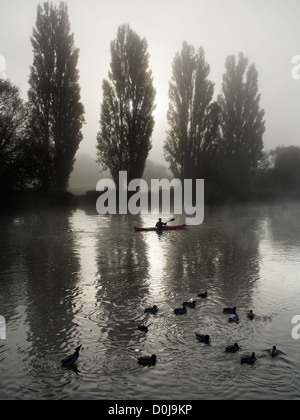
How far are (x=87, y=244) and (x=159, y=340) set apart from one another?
1303cm

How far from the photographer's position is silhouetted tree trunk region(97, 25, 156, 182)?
45781 mm

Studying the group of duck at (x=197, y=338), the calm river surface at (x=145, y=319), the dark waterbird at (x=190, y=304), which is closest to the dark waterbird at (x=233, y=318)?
the group of duck at (x=197, y=338)

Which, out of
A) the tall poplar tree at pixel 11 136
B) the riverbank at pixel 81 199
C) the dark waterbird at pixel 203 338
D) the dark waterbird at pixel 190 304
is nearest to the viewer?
the dark waterbird at pixel 203 338

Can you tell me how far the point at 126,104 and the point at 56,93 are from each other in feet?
24.7

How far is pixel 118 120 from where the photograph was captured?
4588 cm

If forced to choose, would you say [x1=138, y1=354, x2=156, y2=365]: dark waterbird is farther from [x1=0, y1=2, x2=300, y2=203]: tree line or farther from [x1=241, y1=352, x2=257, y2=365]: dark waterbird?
[x1=0, y1=2, x2=300, y2=203]: tree line

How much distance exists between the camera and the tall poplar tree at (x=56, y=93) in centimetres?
4281

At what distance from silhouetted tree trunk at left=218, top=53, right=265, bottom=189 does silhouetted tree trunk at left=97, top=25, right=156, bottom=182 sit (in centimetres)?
1319

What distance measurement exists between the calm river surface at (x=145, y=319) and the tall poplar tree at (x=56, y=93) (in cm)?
2330

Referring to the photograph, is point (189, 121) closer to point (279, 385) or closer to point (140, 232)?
point (140, 232)

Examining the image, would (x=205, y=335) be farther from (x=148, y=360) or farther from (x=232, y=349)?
(x=148, y=360)

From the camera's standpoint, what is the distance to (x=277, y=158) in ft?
210

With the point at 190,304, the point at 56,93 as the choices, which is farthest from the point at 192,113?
the point at 190,304

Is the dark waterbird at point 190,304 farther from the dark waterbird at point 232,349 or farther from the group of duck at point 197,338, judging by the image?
the dark waterbird at point 232,349
